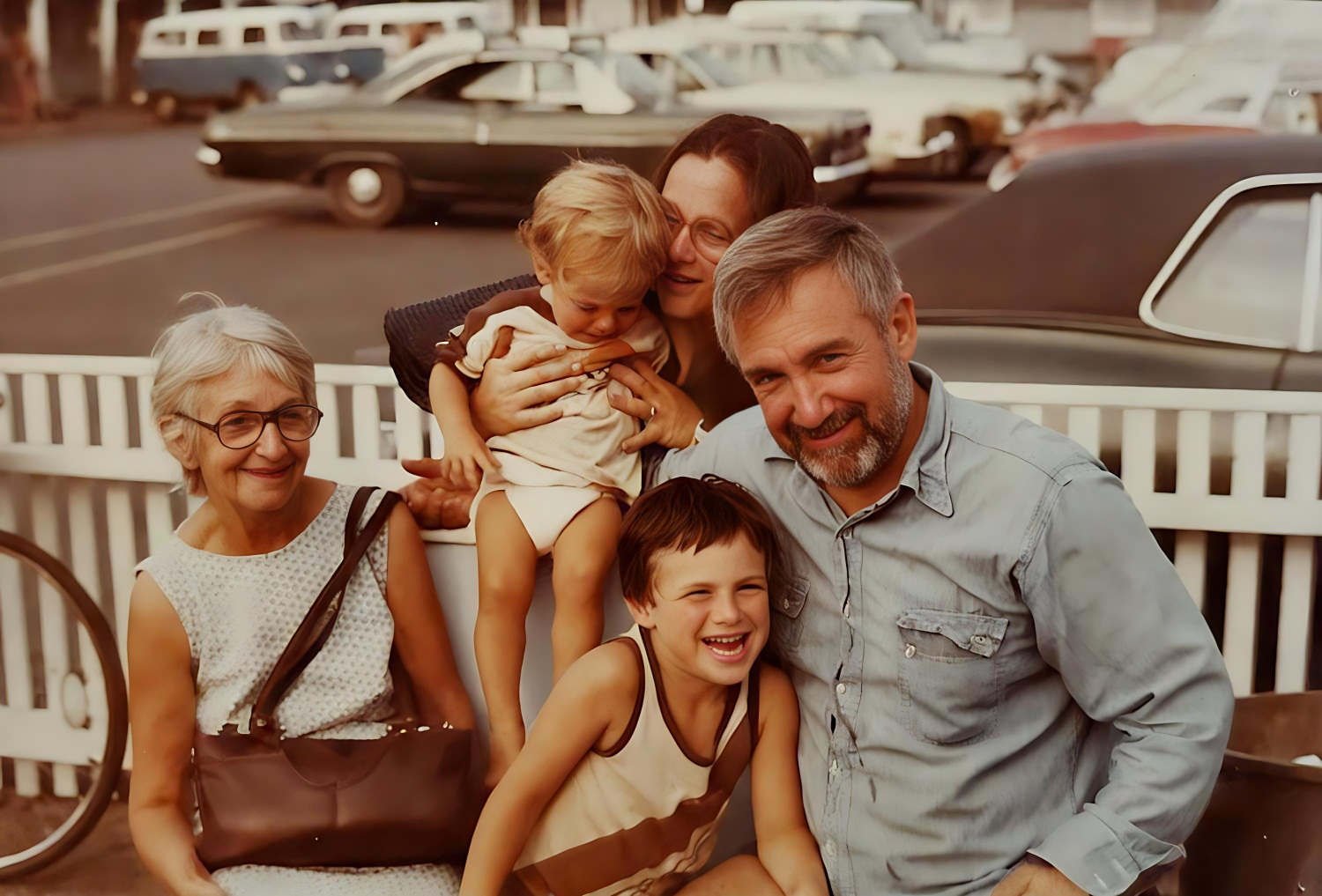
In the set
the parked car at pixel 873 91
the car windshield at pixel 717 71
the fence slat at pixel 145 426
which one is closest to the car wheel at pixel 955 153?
the parked car at pixel 873 91

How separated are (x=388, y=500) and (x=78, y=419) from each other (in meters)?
1.07

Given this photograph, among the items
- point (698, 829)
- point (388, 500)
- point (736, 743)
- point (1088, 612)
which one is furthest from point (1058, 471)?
point (388, 500)

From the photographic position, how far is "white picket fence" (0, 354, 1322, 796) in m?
2.24

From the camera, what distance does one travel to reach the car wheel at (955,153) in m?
2.29

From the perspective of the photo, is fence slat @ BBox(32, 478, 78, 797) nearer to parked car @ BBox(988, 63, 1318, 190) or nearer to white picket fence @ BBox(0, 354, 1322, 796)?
white picket fence @ BBox(0, 354, 1322, 796)

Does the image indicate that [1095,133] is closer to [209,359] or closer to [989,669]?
[989,669]

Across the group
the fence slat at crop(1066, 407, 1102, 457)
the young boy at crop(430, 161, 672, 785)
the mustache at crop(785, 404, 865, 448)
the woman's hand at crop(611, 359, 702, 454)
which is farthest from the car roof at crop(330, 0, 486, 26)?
the fence slat at crop(1066, 407, 1102, 457)

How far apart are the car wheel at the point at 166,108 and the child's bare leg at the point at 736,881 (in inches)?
74.8

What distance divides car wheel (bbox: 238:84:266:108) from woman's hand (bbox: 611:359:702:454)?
3.69 feet

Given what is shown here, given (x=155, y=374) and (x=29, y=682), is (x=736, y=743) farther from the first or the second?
(x=29, y=682)

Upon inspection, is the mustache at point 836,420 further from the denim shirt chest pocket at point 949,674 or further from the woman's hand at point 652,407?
the woman's hand at point 652,407

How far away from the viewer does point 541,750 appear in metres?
1.75

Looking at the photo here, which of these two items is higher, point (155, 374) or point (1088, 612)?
point (155, 374)

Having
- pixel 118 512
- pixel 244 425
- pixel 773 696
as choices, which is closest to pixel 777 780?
pixel 773 696
